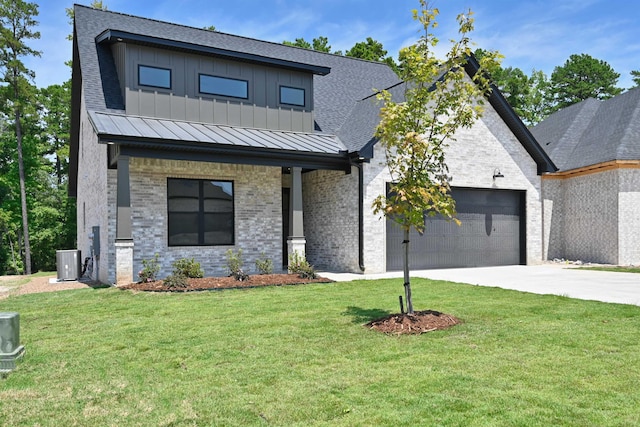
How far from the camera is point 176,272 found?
1184 centimetres

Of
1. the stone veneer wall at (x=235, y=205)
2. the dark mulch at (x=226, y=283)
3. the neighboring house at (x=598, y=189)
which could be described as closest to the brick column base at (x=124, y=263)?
the dark mulch at (x=226, y=283)

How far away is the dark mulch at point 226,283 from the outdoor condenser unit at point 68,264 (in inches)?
186

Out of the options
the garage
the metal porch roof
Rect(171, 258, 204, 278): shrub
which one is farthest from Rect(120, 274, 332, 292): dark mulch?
the garage

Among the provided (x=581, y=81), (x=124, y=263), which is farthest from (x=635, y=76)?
(x=124, y=263)

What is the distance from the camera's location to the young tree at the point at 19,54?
26.8m

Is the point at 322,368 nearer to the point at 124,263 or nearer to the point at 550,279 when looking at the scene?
the point at 124,263

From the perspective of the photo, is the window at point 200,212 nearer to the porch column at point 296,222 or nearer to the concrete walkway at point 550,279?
the porch column at point 296,222

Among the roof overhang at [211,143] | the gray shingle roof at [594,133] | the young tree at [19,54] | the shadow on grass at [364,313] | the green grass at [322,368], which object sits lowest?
the shadow on grass at [364,313]

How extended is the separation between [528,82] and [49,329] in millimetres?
42809

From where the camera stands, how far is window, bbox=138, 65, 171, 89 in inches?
534

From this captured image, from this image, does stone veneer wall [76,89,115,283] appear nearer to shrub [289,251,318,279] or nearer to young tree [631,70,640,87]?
shrub [289,251,318,279]

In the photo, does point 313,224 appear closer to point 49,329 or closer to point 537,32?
point 49,329

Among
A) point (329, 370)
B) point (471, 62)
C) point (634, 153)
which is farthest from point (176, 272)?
point (634, 153)

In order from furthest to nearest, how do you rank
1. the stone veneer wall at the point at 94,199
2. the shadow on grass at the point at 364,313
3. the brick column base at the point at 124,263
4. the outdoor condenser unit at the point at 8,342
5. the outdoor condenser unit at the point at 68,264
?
the outdoor condenser unit at the point at 68,264 < the stone veneer wall at the point at 94,199 < the brick column base at the point at 124,263 < the shadow on grass at the point at 364,313 < the outdoor condenser unit at the point at 8,342
